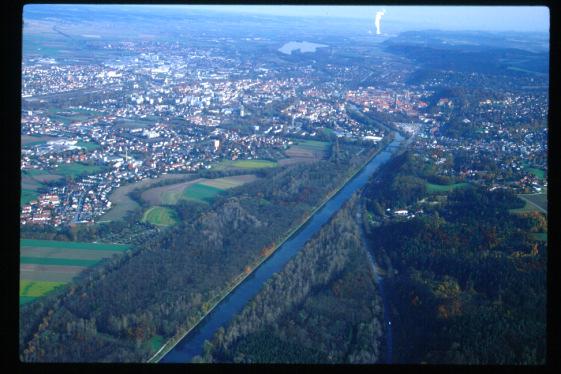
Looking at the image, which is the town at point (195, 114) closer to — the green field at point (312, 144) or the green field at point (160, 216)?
the green field at point (312, 144)

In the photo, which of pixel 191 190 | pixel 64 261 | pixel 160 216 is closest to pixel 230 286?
pixel 64 261

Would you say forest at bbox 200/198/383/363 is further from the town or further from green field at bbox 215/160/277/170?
green field at bbox 215/160/277/170

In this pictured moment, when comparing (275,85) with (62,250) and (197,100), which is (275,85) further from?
(62,250)

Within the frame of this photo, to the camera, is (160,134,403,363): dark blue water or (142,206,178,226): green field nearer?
(160,134,403,363): dark blue water

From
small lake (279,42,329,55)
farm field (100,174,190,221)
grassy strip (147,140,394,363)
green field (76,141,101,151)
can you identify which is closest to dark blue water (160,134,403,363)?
grassy strip (147,140,394,363)

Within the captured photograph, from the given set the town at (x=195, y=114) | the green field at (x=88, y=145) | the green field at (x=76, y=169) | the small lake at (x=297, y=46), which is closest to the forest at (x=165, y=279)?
the town at (x=195, y=114)

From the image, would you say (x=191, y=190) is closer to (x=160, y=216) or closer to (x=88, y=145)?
(x=160, y=216)
